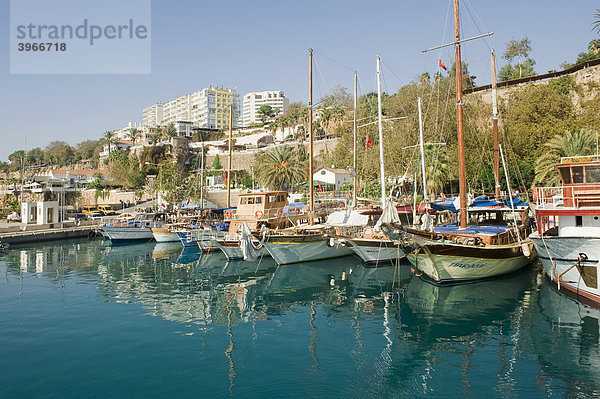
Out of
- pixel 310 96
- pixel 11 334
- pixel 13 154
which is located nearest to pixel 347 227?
pixel 310 96

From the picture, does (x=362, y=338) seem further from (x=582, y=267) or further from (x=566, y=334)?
(x=582, y=267)

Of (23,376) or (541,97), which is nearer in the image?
(23,376)

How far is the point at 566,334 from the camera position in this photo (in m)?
12.7

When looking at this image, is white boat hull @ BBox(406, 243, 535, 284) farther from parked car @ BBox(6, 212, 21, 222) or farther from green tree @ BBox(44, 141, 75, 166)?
green tree @ BBox(44, 141, 75, 166)

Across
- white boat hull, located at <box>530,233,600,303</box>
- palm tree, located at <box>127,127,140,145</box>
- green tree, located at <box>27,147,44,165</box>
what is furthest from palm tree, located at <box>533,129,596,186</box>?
green tree, located at <box>27,147,44,165</box>

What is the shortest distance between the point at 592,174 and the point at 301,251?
1514 centimetres

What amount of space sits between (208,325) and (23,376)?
18.0 feet

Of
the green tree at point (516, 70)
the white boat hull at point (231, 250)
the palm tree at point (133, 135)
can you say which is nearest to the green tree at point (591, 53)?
the green tree at point (516, 70)

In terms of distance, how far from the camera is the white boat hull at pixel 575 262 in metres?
14.5

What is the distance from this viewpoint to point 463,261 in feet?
58.6

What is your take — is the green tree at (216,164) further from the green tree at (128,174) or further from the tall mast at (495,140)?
the tall mast at (495,140)

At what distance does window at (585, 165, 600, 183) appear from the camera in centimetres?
1608

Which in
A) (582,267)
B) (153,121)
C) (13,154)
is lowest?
(582,267)

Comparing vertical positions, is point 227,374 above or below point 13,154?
below
